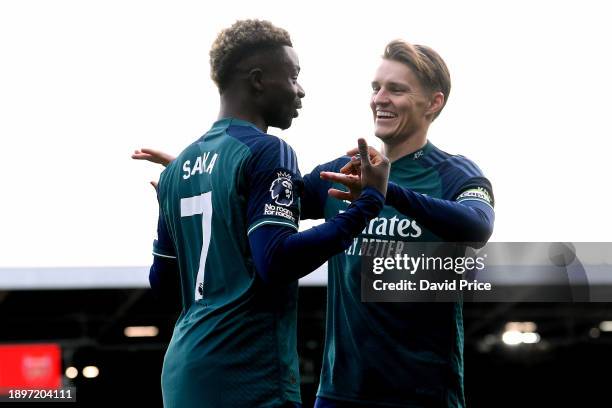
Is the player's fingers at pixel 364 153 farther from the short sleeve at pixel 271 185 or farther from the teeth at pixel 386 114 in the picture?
the teeth at pixel 386 114

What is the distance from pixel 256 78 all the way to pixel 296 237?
66cm

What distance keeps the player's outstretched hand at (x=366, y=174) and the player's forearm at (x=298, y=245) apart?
11 cm

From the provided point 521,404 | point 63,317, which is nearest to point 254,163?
point 63,317

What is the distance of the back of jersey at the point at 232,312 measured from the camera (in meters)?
3.18

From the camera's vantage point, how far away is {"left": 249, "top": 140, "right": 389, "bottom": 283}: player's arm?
3.02m

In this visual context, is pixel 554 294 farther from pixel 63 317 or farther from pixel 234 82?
pixel 234 82

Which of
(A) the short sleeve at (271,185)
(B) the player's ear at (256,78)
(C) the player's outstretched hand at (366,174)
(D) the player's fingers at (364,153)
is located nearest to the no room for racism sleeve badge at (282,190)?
(A) the short sleeve at (271,185)

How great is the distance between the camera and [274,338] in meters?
3.20

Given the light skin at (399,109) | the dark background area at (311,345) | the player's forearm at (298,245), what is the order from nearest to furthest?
1. the player's forearm at (298,245)
2. the light skin at (399,109)
3. the dark background area at (311,345)

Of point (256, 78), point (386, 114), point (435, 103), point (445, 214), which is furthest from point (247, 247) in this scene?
point (435, 103)

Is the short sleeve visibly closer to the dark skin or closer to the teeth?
the dark skin

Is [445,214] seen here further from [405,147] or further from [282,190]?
[282,190]

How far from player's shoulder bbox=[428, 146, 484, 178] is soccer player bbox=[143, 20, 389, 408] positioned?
0.86 m

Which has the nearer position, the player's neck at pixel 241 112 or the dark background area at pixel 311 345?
the player's neck at pixel 241 112
